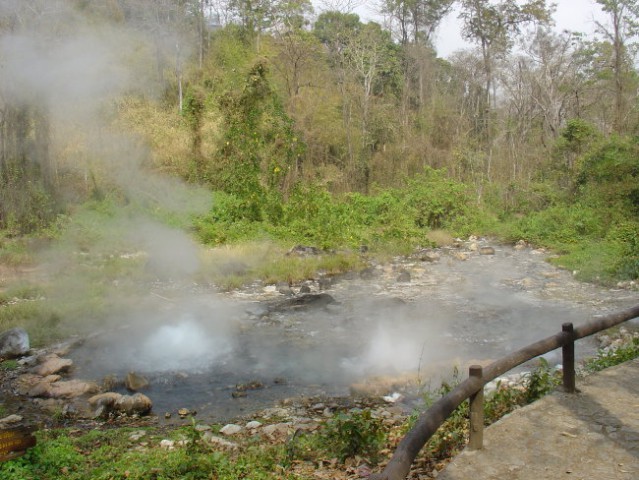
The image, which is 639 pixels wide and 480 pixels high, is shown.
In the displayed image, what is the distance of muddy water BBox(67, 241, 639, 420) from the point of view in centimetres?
586

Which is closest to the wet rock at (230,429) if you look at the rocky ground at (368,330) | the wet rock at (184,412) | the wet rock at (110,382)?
the rocky ground at (368,330)

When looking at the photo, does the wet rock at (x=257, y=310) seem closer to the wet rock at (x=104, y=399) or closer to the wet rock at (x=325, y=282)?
the wet rock at (x=325, y=282)

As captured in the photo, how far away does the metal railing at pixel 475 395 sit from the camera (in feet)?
7.30

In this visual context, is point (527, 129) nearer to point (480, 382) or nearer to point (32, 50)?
point (32, 50)

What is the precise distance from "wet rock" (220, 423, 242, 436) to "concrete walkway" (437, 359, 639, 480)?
2044mm

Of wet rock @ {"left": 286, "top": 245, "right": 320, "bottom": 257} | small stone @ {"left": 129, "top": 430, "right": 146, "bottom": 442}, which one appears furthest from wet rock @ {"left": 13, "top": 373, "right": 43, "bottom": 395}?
wet rock @ {"left": 286, "top": 245, "right": 320, "bottom": 257}

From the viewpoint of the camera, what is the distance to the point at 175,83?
1269 centimetres

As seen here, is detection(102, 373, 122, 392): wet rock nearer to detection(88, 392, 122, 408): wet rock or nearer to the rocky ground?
the rocky ground

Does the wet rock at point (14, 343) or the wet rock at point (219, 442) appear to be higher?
the wet rock at point (14, 343)

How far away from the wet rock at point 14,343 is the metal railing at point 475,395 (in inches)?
209

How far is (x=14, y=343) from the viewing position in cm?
662

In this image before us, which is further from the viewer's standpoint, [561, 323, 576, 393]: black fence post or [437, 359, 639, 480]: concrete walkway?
[561, 323, 576, 393]: black fence post

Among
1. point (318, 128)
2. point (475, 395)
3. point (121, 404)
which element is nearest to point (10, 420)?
point (121, 404)

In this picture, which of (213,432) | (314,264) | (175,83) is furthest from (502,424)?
(175,83)
